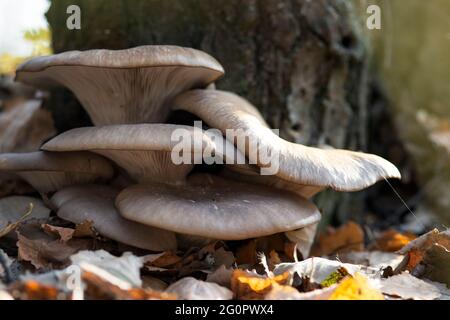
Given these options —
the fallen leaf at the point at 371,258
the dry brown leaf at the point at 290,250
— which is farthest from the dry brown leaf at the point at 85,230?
the fallen leaf at the point at 371,258

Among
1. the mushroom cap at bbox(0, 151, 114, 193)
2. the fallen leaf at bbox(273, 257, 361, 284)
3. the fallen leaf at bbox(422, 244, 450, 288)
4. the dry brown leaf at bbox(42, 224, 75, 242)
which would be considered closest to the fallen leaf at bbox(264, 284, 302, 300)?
the fallen leaf at bbox(273, 257, 361, 284)

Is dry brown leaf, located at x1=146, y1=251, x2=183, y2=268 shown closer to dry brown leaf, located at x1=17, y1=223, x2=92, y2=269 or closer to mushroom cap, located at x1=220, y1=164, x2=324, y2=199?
dry brown leaf, located at x1=17, y1=223, x2=92, y2=269

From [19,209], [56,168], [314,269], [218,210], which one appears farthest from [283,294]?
[19,209]

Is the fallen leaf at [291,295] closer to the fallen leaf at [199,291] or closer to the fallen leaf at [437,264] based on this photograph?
the fallen leaf at [199,291]

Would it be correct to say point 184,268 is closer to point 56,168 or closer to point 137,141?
point 137,141

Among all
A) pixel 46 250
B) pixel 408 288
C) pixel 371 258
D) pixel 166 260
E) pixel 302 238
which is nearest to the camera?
pixel 408 288

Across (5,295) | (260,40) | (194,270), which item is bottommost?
(194,270)
